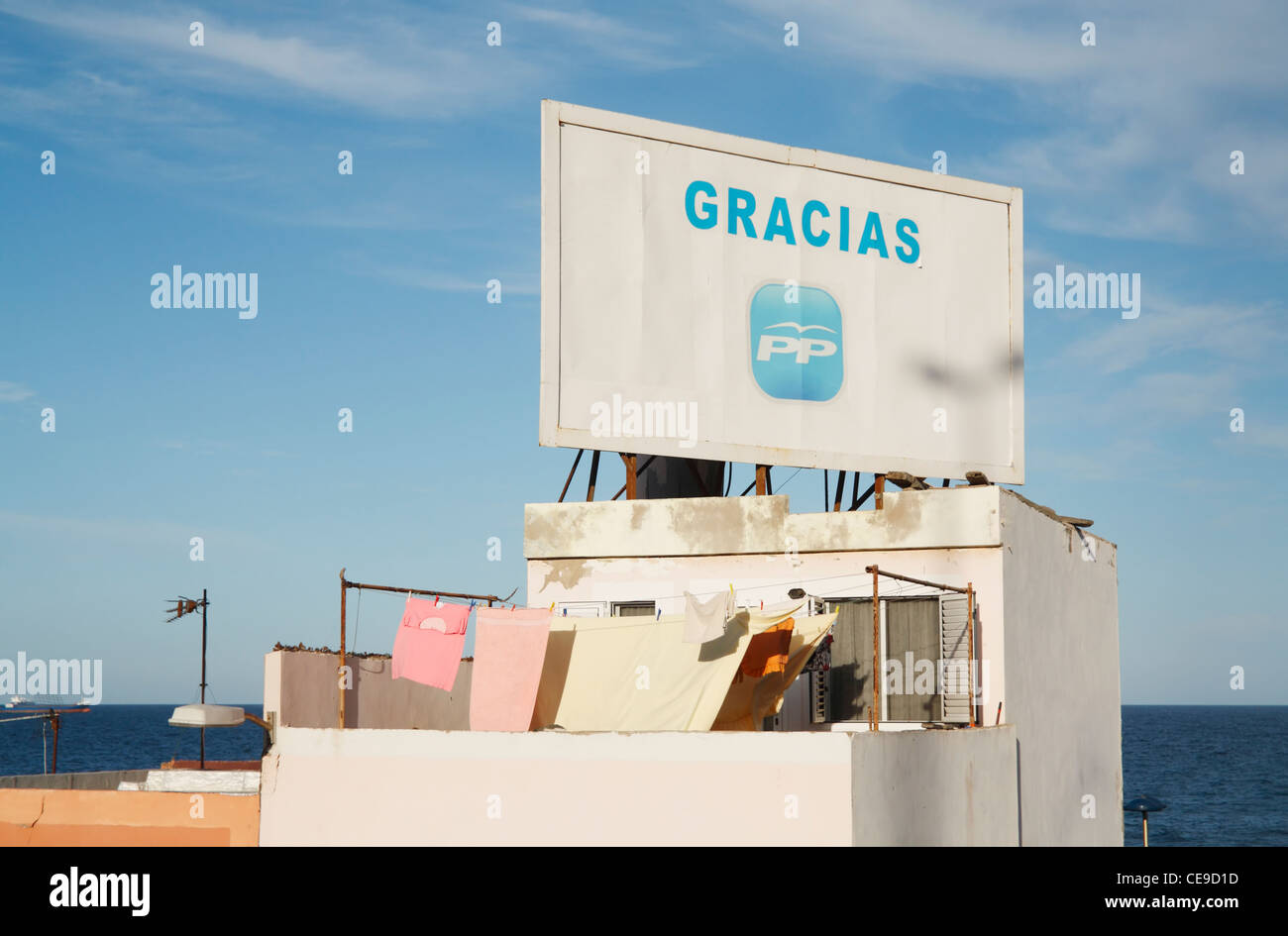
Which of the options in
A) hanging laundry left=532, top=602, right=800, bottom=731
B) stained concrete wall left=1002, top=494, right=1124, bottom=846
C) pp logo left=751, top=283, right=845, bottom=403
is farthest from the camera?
pp logo left=751, top=283, right=845, bottom=403

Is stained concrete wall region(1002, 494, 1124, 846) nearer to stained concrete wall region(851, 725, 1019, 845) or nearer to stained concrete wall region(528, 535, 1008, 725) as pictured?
stained concrete wall region(528, 535, 1008, 725)

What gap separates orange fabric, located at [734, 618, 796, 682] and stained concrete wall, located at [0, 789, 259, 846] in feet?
23.9

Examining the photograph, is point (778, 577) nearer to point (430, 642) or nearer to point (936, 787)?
point (936, 787)

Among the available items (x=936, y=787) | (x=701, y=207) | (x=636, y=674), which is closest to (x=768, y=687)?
(x=636, y=674)

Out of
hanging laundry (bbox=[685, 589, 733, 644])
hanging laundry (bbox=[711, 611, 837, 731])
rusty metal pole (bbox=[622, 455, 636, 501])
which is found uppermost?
rusty metal pole (bbox=[622, 455, 636, 501])

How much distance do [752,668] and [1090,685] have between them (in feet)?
26.8

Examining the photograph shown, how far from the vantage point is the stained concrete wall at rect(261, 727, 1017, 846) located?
16.9 m

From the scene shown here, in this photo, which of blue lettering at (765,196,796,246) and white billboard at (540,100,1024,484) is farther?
blue lettering at (765,196,796,246)

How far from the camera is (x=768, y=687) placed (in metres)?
20.2

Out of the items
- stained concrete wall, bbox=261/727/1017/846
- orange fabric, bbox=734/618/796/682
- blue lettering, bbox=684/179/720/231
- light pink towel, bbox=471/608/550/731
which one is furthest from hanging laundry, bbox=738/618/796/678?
blue lettering, bbox=684/179/720/231

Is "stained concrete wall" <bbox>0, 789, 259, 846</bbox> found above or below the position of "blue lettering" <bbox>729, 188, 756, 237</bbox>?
below

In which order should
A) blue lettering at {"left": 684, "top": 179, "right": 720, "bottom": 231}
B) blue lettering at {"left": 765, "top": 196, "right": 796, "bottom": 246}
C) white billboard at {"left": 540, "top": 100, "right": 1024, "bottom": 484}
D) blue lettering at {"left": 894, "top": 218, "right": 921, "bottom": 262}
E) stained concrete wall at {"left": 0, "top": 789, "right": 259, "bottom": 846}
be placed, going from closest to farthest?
stained concrete wall at {"left": 0, "top": 789, "right": 259, "bottom": 846}, white billboard at {"left": 540, "top": 100, "right": 1024, "bottom": 484}, blue lettering at {"left": 684, "top": 179, "right": 720, "bottom": 231}, blue lettering at {"left": 765, "top": 196, "right": 796, "bottom": 246}, blue lettering at {"left": 894, "top": 218, "right": 921, "bottom": 262}

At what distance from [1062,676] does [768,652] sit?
247 inches

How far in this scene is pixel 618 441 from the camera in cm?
2347
